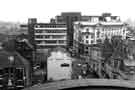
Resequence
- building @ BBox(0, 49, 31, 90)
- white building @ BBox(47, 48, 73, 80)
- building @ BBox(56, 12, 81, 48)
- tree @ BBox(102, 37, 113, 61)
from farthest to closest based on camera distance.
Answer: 1. building @ BBox(56, 12, 81, 48)
2. tree @ BBox(102, 37, 113, 61)
3. white building @ BBox(47, 48, 73, 80)
4. building @ BBox(0, 49, 31, 90)

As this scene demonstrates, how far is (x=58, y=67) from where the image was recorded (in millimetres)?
9383

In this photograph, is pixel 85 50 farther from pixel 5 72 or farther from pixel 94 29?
pixel 5 72

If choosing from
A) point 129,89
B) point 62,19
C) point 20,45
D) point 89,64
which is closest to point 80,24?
point 62,19

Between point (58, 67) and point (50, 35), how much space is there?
23.3 ft

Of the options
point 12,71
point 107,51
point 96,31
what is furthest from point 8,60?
point 96,31

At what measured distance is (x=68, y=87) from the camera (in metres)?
3.25

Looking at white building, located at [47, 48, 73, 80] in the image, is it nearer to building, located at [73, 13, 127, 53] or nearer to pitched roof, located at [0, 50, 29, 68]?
pitched roof, located at [0, 50, 29, 68]

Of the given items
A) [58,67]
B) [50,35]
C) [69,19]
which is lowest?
[58,67]

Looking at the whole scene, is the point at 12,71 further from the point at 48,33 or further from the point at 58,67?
the point at 48,33

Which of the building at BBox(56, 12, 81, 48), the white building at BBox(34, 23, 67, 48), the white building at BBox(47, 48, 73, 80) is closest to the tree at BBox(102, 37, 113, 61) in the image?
the white building at BBox(47, 48, 73, 80)

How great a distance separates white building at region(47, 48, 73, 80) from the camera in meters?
9.29

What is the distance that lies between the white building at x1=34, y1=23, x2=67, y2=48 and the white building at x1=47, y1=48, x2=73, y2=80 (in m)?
6.77

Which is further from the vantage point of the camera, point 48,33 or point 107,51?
point 48,33

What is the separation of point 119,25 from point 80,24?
352cm
